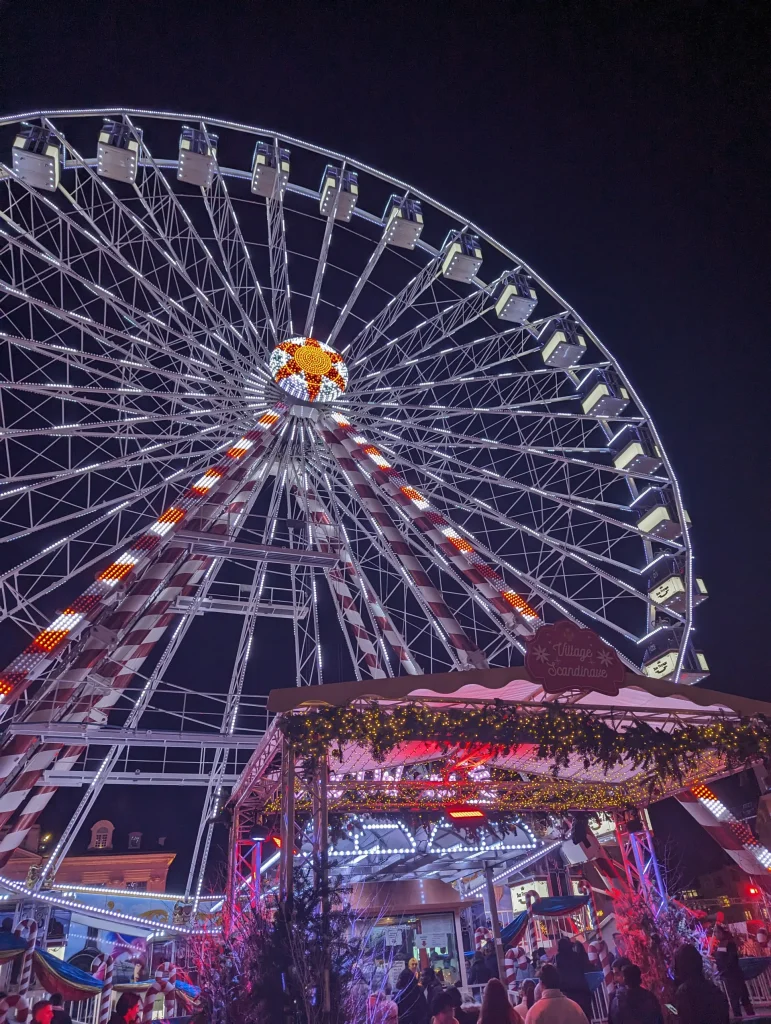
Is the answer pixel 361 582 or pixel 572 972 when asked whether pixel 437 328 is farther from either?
pixel 572 972

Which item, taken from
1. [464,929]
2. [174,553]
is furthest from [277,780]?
[464,929]

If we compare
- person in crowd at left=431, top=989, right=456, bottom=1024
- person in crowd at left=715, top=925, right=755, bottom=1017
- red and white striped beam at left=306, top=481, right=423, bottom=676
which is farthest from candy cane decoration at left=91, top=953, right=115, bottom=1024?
person in crowd at left=715, top=925, right=755, bottom=1017

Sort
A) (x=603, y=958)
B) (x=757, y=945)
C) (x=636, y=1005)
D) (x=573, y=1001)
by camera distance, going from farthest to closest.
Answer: (x=757, y=945), (x=603, y=958), (x=636, y=1005), (x=573, y=1001)

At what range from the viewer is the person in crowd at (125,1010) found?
25.0 feet

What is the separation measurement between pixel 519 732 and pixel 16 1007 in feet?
23.8

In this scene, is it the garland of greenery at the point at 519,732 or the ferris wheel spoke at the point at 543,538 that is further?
the ferris wheel spoke at the point at 543,538

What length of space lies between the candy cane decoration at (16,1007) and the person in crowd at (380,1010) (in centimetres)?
476

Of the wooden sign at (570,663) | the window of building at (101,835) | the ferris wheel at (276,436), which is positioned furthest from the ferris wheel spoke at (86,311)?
the window of building at (101,835)

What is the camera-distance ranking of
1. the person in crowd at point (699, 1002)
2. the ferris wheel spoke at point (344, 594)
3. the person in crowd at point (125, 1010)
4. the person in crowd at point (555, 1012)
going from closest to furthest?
the person in crowd at point (555, 1012) < the person in crowd at point (699, 1002) < the person in crowd at point (125, 1010) < the ferris wheel spoke at point (344, 594)

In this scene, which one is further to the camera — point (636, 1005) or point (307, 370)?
point (307, 370)

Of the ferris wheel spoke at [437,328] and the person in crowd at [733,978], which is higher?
the ferris wheel spoke at [437,328]

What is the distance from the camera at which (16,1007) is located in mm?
9125

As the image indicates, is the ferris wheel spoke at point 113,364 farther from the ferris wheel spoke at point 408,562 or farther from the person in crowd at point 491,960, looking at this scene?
the person in crowd at point 491,960

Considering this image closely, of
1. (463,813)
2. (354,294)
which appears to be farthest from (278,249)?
(463,813)
